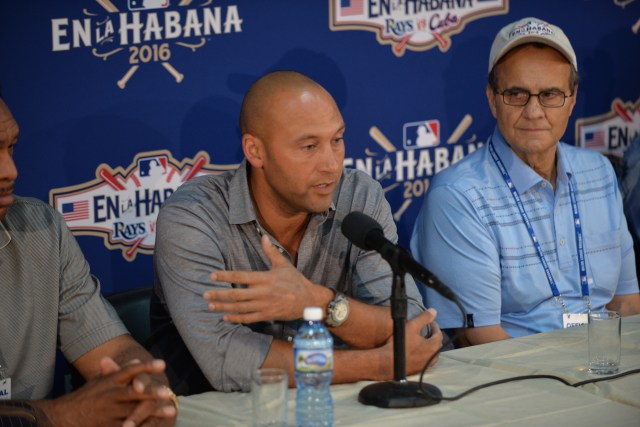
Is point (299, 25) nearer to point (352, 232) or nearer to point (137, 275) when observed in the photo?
point (137, 275)

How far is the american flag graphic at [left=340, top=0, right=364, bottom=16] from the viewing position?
368 centimetres

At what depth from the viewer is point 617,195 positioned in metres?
3.50

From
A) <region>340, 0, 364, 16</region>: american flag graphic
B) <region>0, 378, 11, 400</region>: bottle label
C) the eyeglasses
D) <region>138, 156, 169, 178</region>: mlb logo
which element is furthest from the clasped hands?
<region>340, 0, 364, 16</region>: american flag graphic

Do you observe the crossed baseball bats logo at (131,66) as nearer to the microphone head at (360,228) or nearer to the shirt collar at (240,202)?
the shirt collar at (240,202)

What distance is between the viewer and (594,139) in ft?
14.4

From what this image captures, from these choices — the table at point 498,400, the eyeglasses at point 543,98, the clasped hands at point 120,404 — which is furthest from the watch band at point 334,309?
the eyeglasses at point 543,98

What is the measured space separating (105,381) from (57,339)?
0.53 m

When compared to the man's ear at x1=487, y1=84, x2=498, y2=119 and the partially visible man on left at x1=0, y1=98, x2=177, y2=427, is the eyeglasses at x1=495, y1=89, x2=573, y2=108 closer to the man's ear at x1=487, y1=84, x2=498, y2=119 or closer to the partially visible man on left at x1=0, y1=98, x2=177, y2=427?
the man's ear at x1=487, y1=84, x2=498, y2=119

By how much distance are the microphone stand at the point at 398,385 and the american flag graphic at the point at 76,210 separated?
1.42 m

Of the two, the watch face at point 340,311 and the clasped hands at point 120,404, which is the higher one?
the watch face at point 340,311

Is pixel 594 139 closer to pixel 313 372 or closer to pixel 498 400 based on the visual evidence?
pixel 498 400

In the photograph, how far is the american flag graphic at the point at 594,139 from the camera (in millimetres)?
4379

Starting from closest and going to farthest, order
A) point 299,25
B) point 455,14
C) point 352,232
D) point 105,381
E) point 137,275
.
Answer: point 105,381 < point 352,232 < point 137,275 < point 299,25 < point 455,14

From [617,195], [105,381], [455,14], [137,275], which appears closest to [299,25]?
[455,14]
